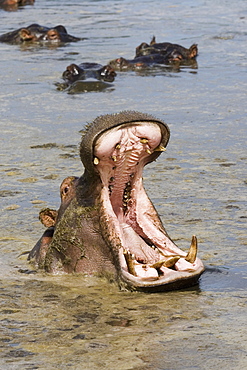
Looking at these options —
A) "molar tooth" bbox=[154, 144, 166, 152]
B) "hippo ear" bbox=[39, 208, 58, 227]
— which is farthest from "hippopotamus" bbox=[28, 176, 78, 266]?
"molar tooth" bbox=[154, 144, 166, 152]

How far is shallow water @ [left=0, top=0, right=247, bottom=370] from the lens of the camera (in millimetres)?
3191

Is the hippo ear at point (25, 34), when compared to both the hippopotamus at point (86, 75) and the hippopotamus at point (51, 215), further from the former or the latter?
the hippopotamus at point (51, 215)

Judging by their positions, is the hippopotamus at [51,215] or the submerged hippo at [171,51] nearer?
the hippopotamus at [51,215]

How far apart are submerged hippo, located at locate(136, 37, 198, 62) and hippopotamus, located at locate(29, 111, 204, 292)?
8204 millimetres

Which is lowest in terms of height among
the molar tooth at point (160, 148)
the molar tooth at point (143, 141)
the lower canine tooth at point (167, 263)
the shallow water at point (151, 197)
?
the shallow water at point (151, 197)

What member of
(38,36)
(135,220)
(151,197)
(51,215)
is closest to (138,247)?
(135,220)

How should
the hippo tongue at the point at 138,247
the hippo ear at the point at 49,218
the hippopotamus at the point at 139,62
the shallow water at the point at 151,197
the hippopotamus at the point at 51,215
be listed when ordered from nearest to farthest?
1. the shallow water at the point at 151,197
2. the hippo tongue at the point at 138,247
3. the hippopotamus at the point at 51,215
4. the hippo ear at the point at 49,218
5. the hippopotamus at the point at 139,62

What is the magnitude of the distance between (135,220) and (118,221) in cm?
13

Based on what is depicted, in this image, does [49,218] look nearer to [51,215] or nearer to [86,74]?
[51,215]

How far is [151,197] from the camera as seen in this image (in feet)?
18.9

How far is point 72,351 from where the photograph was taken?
10.3 feet

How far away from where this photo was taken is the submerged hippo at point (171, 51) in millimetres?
12297

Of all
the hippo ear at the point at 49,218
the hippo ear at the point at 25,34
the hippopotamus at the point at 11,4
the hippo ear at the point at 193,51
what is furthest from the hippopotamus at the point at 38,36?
the hippo ear at the point at 49,218

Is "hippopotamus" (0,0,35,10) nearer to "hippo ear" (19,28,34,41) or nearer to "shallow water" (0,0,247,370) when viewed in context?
"hippo ear" (19,28,34,41)
